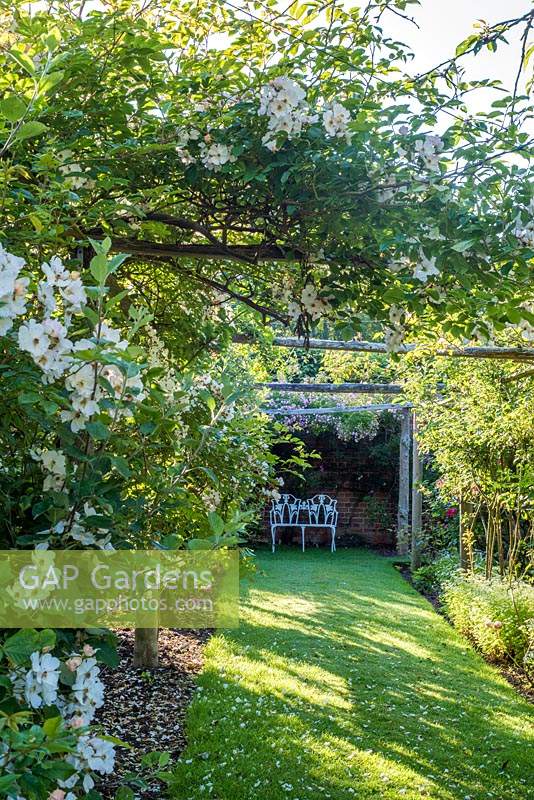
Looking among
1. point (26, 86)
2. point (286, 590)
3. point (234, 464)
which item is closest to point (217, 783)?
point (234, 464)

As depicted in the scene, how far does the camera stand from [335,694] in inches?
169

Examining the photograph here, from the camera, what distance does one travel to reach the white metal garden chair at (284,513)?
10.7m

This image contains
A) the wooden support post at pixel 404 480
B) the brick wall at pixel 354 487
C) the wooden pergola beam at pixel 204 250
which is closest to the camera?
the wooden pergola beam at pixel 204 250

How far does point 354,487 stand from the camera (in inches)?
455

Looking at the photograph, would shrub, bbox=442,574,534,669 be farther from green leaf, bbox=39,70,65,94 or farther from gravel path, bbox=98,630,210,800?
green leaf, bbox=39,70,65,94

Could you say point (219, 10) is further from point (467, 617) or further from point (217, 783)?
point (467, 617)

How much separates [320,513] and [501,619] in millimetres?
6155

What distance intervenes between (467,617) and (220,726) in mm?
3283

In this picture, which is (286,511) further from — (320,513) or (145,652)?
(145,652)

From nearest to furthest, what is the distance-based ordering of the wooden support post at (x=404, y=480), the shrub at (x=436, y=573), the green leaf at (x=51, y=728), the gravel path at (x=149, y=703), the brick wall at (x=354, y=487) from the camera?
the green leaf at (x=51, y=728) < the gravel path at (x=149, y=703) < the shrub at (x=436, y=573) < the wooden support post at (x=404, y=480) < the brick wall at (x=354, y=487)

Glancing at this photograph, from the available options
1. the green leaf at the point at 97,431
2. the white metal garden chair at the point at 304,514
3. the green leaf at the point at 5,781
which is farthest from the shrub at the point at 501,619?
the green leaf at the point at 5,781

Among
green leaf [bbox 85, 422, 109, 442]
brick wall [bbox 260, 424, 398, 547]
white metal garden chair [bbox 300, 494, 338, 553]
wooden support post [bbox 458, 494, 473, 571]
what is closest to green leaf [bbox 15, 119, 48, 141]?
green leaf [bbox 85, 422, 109, 442]

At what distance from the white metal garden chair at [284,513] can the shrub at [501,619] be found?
476 cm

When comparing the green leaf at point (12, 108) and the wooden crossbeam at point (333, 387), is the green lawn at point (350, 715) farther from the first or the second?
the green leaf at point (12, 108)
